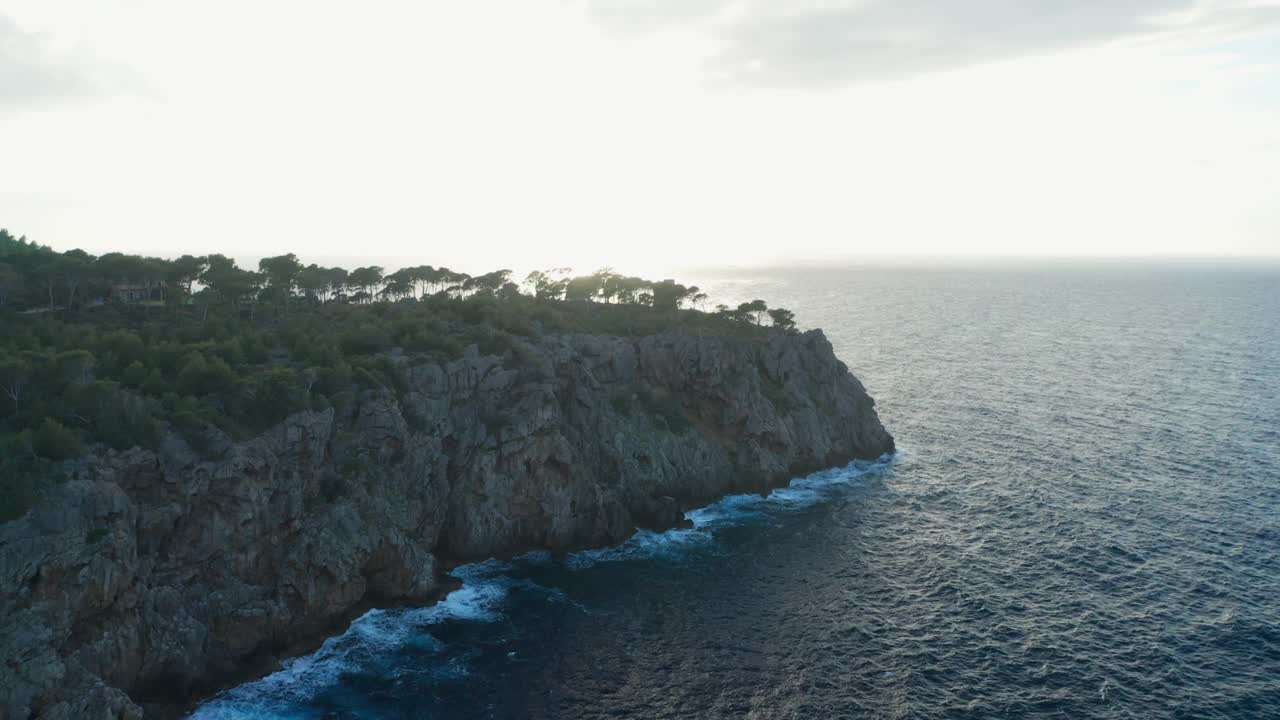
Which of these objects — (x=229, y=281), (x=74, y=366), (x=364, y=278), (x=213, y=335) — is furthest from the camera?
(x=364, y=278)

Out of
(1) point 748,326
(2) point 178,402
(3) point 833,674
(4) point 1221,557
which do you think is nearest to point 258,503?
(2) point 178,402

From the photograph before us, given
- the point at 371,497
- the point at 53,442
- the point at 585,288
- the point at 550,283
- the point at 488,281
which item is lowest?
the point at 371,497

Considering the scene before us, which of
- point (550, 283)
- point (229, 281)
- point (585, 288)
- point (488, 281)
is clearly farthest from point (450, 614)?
point (550, 283)

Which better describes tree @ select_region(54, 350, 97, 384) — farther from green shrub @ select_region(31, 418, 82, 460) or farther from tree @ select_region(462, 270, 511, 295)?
tree @ select_region(462, 270, 511, 295)

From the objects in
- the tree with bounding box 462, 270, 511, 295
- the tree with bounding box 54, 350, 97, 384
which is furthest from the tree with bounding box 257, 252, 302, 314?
the tree with bounding box 54, 350, 97, 384

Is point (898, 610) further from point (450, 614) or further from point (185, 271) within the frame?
point (185, 271)

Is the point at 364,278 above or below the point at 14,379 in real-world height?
above
